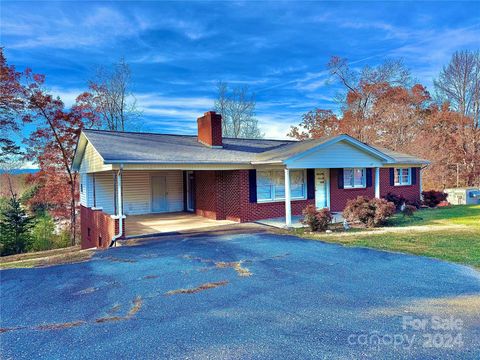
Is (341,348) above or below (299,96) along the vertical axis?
below

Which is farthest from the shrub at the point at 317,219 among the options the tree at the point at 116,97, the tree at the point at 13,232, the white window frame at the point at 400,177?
the tree at the point at 116,97

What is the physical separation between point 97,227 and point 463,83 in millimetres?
31635

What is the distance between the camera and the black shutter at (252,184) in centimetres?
1336

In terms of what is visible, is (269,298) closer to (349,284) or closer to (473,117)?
(349,284)

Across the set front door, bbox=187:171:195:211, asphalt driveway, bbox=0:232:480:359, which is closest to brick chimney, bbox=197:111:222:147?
front door, bbox=187:171:195:211

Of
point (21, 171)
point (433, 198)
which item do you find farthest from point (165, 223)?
point (21, 171)

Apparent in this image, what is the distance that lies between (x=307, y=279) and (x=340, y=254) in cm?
220

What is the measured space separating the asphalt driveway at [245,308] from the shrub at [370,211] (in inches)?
162

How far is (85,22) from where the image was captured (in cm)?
1441

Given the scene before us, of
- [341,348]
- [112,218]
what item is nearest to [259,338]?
[341,348]

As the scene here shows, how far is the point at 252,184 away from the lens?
529 inches

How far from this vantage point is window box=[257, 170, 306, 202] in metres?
13.9

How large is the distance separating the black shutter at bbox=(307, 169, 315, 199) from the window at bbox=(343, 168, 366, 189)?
2.15 meters

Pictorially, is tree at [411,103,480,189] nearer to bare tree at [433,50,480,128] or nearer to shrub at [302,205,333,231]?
bare tree at [433,50,480,128]
